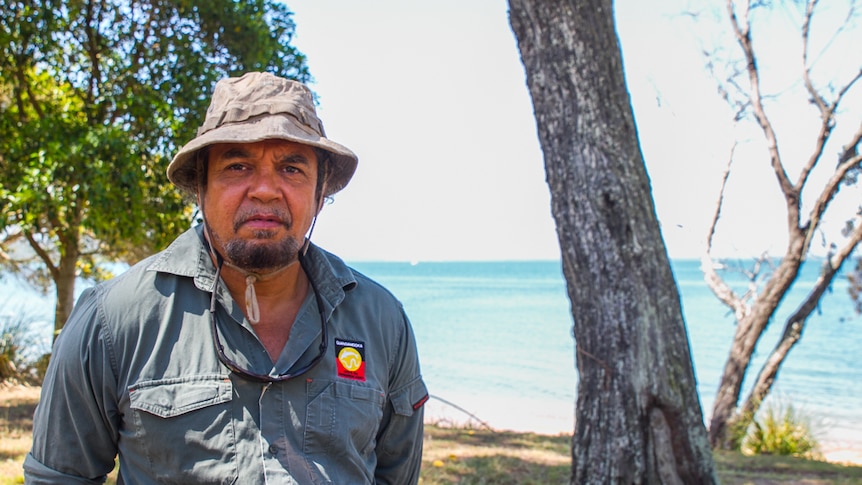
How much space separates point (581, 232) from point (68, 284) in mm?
7358

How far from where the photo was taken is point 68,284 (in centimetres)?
1002

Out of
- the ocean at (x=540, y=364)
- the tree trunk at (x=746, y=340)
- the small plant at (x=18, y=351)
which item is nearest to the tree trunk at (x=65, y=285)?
the small plant at (x=18, y=351)

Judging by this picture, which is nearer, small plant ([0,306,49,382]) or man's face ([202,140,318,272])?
man's face ([202,140,318,272])

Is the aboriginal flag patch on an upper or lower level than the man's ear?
lower

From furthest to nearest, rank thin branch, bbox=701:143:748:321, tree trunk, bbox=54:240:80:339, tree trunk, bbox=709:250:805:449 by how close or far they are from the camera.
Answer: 1. thin branch, bbox=701:143:748:321
2. tree trunk, bbox=709:250:805:449
3. tree trunk, bbox=54:240:80:339

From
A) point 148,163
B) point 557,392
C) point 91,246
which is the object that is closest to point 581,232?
point 148,163

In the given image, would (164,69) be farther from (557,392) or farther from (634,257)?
(557,392)

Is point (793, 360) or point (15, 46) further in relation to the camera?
point (793, 360)

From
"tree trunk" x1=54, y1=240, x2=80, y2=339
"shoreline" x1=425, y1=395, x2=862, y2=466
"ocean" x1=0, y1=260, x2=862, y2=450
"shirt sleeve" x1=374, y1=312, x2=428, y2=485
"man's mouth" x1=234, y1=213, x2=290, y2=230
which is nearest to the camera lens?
"man's mouth" x1=234, y1=213, x2=290, y2=230

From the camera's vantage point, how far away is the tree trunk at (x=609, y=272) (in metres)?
4.96

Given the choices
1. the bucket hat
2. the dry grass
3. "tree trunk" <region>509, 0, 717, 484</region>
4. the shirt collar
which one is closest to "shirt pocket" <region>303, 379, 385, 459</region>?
the shirt collar

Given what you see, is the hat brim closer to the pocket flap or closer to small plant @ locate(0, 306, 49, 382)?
the pocket flap

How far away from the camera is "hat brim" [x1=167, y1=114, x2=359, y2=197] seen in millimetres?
2320

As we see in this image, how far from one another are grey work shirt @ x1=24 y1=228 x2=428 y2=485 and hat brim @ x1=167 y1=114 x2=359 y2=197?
0.27m
